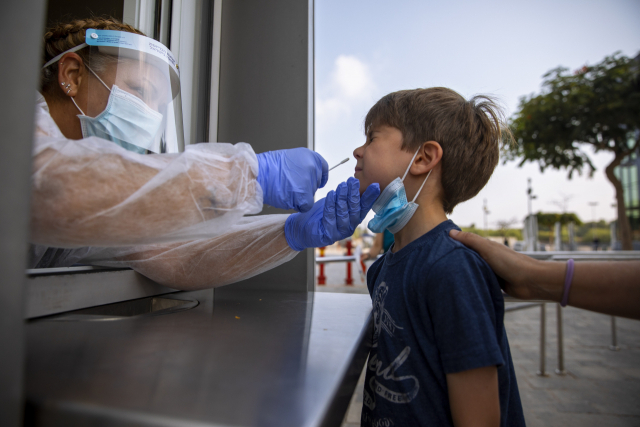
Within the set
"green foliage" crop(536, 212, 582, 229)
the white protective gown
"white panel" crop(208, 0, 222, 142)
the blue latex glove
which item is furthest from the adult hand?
"green foliage" crop(536, 212, 582, 229)

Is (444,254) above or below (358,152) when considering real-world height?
below

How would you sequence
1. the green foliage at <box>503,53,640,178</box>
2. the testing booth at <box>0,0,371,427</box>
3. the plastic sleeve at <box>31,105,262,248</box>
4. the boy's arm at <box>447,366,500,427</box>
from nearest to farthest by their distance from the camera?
the testing booth at <box>0,0,371,427</box>, the plastic sleeve at <box>31,105,262,248</box>, the boy's arm at <box>447,366,500,427</box>, the green foliage at <box>503,53,640,178</box>

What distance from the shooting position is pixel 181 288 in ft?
3.59

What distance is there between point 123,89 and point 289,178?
2.15 ft

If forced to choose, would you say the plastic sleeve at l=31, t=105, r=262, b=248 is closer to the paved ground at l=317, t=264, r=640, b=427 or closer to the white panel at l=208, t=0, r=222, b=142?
the white panel at l=208, t=0, r=222, b=142

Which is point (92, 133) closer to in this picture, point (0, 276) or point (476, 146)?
point (0, 276)

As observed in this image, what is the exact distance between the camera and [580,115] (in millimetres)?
7133

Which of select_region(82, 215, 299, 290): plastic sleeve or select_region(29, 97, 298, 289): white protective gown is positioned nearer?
select_region(29, 97, 298, 289): white protective gown

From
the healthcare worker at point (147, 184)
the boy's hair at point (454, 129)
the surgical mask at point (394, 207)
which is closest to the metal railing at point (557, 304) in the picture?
the boy's hair at point (454, 129)

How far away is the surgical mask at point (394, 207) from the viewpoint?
3.04ft

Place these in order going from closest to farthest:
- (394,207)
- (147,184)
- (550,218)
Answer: (147,184) → (394,207) → (550,218)

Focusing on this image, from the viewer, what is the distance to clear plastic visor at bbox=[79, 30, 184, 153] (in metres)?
1.02

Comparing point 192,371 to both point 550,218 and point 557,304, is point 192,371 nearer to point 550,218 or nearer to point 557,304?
point 557,304

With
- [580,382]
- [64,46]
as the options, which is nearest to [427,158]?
[64,46]
